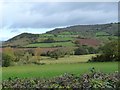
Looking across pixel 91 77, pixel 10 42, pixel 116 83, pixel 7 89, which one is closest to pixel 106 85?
pixel 116 83

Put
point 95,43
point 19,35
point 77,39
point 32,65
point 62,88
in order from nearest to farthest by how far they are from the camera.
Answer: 1. point 62,88
2. point 32,65
3. point 19,35
4. point 95,43
5. point 77,39

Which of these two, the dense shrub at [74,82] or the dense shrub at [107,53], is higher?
the dense shrub at [107,53]

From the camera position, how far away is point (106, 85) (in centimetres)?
654

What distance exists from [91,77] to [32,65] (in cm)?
409

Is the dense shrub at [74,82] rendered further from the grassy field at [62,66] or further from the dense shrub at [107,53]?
the dense shrub at [107,53]

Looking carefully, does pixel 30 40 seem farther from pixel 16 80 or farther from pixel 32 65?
pixel 16 80

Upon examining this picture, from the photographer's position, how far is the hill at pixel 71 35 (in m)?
12.5

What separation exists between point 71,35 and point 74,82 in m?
8.80

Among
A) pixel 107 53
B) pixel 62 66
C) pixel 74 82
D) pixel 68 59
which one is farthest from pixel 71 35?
pixel 74 82

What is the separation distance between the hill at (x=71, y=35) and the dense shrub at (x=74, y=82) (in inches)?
185

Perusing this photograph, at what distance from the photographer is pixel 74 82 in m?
6.83

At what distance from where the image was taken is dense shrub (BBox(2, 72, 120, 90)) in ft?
21.5

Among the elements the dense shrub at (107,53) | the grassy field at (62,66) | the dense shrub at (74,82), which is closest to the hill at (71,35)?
the dense shrub at (107,53)

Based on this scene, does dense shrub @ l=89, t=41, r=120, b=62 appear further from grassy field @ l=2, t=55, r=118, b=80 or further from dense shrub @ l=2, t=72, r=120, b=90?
dense shrub @ l=2, t=72, r=120, b=90
